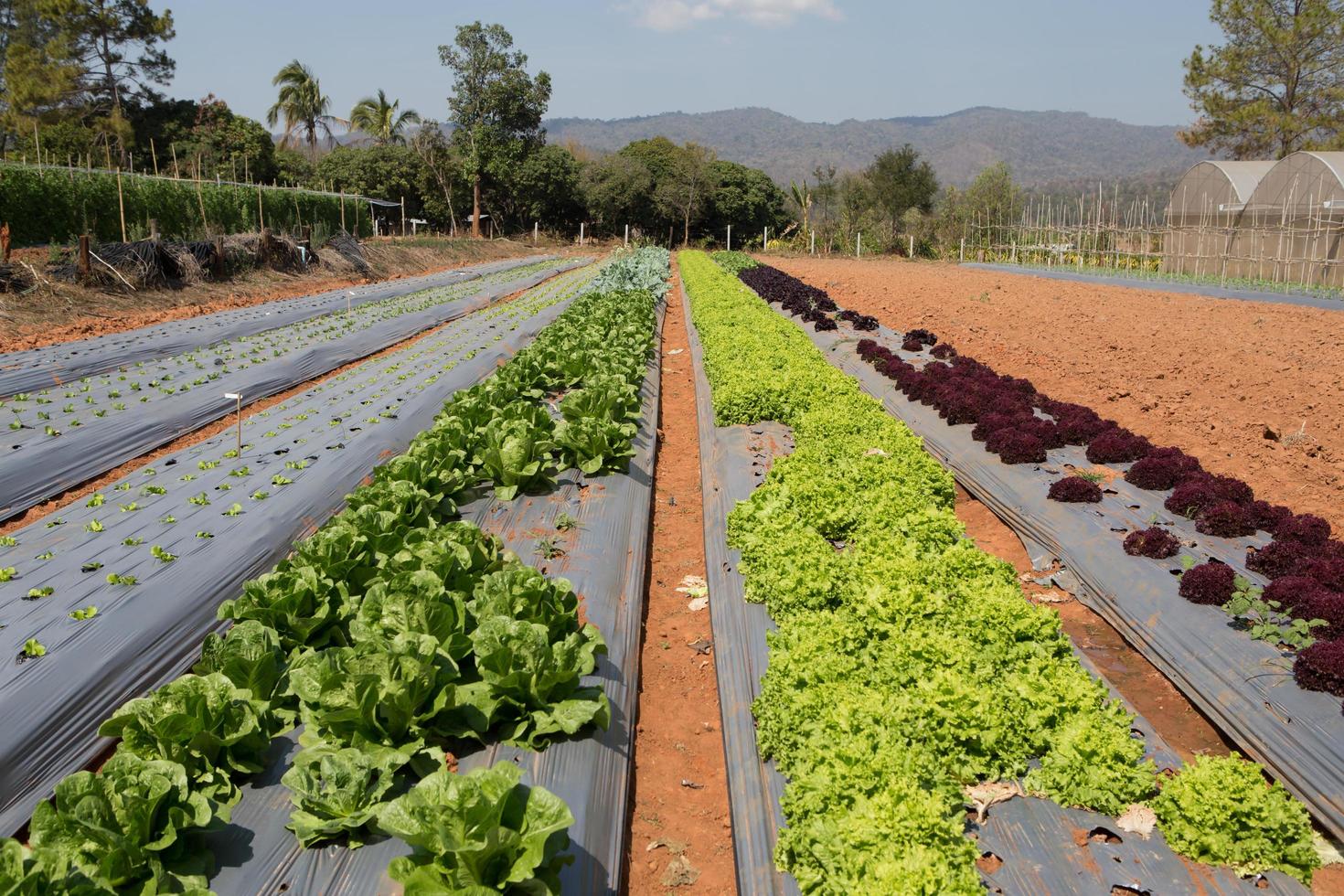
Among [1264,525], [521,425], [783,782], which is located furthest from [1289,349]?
[783,782]

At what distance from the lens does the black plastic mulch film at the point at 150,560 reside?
14.4 ft

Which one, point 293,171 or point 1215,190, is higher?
point 293,171

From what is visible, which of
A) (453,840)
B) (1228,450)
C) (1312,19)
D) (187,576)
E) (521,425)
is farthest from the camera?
(1312,19)

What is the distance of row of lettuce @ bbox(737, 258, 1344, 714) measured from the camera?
483cm

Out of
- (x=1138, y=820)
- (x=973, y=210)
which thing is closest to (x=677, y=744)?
(x=1138, y=820)

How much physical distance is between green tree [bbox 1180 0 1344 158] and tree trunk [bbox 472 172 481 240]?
38.0 m

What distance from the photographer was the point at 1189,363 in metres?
13.6

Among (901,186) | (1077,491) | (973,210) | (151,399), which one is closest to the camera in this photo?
(1077,491)

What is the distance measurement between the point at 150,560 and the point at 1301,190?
33.5 meters

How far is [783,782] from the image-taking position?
417 cm

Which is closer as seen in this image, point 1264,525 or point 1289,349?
point 1264,525

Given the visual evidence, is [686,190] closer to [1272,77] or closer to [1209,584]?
[1272,77]

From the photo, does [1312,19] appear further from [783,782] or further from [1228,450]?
[783,782]

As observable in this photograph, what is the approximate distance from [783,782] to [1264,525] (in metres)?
4.45
